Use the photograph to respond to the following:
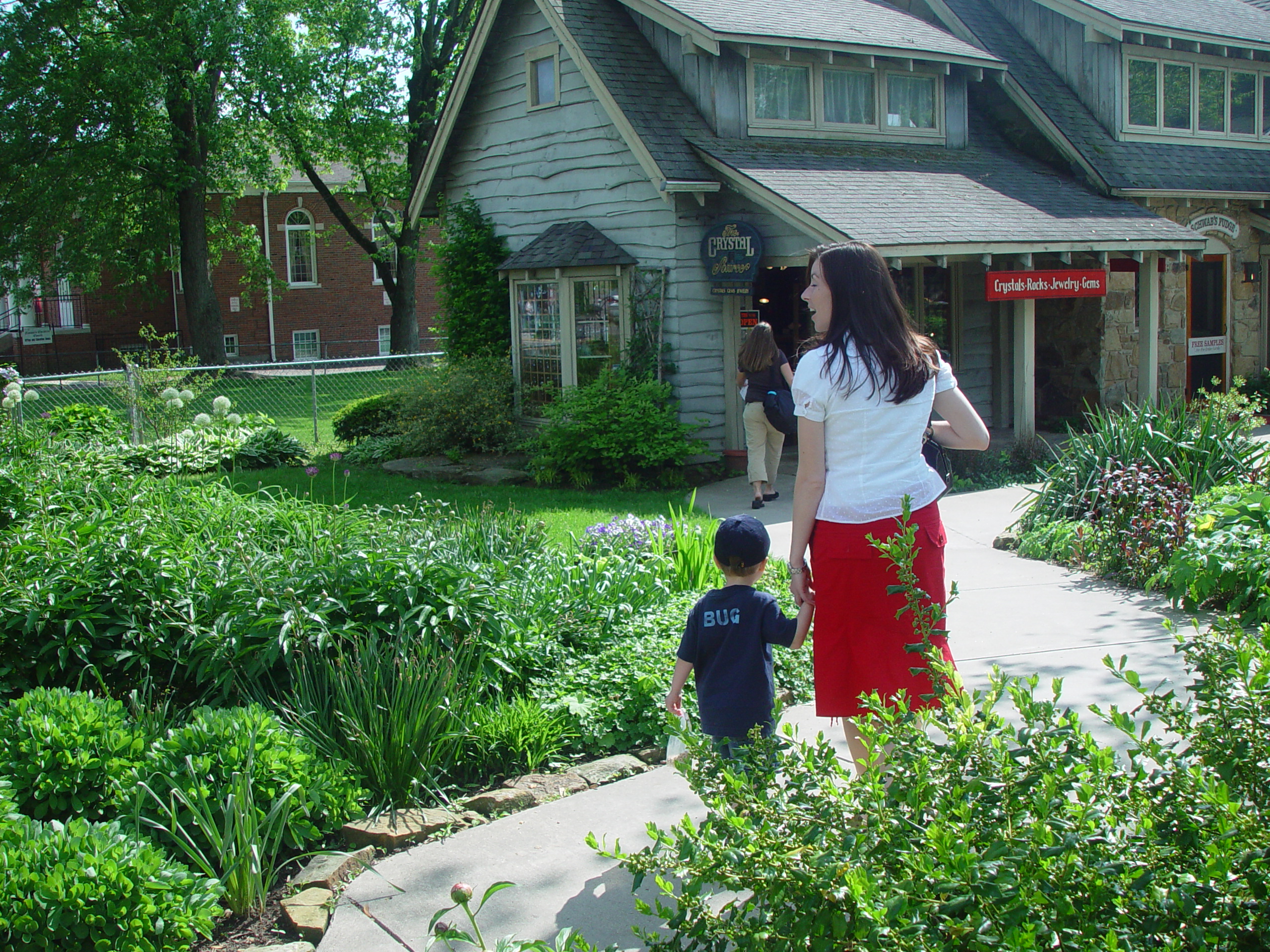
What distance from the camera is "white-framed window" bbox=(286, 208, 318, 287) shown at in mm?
36375

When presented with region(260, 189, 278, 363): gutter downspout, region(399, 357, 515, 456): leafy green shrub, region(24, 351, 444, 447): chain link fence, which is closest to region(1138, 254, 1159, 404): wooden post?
region(399, 357, 515, 456): leafy green shrub

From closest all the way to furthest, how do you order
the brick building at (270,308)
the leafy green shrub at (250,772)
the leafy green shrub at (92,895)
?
the leafy green shrub at (92,895)
the leafy green shrub at (250,772)
the brick building at (270,308)

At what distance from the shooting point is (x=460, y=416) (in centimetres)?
1468

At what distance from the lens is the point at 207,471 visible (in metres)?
13.6

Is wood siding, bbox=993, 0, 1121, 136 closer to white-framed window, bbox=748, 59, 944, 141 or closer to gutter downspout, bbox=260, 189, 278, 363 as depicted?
white-framed window, bbox=748, 59, 944, 141

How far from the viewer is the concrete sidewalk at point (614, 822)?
3543 mm

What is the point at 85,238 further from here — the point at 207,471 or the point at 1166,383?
the point at 1166,383

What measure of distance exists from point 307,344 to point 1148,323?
2784 cm

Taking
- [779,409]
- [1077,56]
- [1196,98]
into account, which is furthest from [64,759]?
[1196,98]

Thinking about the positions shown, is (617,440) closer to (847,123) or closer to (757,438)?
(757,438)

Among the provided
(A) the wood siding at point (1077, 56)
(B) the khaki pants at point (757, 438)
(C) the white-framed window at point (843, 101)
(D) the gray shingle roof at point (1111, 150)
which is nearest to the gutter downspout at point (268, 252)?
(D) the gray shingle roof at point (1111, 150)

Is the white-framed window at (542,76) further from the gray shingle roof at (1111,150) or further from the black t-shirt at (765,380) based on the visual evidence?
the gray shingle roof at (1111,150)

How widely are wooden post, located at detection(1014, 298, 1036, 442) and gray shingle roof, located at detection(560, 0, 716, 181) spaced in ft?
12.9

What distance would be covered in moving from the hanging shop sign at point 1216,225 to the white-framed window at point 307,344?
2659cm
